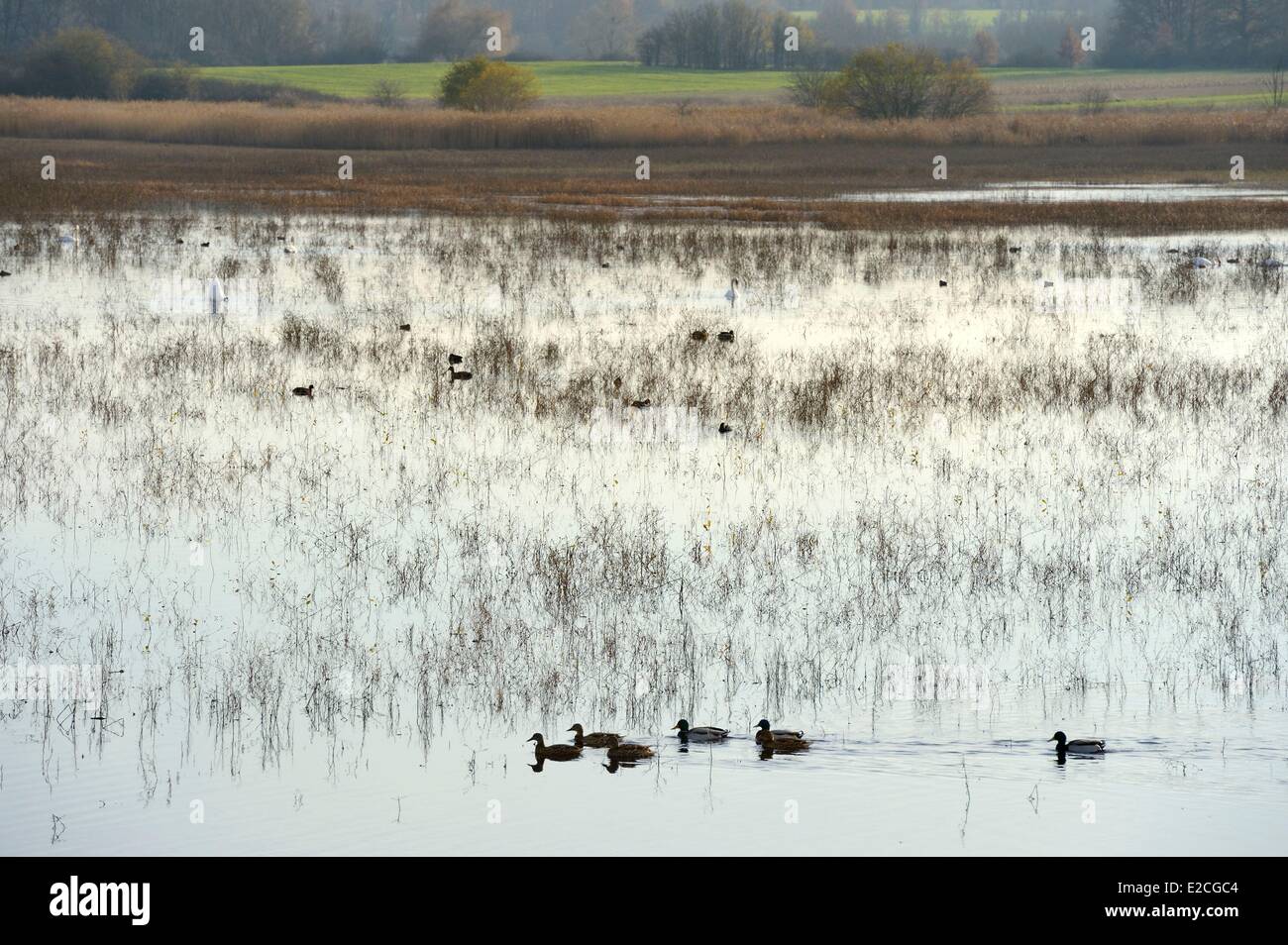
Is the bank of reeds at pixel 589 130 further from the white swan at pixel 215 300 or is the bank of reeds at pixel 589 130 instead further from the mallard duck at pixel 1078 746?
the mallard duck at pixel 1078 746

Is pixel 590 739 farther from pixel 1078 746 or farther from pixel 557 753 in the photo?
pixel 1078 746

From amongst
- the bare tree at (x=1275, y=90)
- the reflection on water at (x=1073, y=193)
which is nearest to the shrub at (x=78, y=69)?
the bare tree at (x=1275, y=90)

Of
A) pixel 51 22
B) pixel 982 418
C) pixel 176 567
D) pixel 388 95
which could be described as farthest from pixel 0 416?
pixel 51 22

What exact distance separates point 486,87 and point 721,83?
29851mm

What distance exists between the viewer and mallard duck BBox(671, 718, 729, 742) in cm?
684

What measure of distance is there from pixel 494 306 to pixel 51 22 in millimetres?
108118

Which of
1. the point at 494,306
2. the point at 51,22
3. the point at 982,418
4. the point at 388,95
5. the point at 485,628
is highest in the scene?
the point at 51,22

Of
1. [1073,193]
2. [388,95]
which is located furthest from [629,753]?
[388,95]

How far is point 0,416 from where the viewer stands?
529 inches

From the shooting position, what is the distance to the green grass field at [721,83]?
89750 mm

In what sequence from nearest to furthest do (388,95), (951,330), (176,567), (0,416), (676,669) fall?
1. (676,669)
2. (176,567)
3. (0,416)
4. (951,330)
5. (388,95)

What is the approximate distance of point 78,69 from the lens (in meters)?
83.9

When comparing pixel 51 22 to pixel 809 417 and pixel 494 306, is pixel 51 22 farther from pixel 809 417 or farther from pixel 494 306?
pixel 809 417
